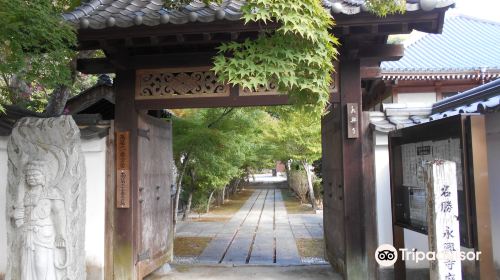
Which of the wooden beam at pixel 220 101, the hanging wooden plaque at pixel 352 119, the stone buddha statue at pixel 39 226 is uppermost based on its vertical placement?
the wooden beam at pixel 220 101

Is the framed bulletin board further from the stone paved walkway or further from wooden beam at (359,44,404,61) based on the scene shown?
the stone paved walkway

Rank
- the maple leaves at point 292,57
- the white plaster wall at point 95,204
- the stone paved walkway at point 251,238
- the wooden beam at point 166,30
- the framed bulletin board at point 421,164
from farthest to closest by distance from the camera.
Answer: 1. the stone paved walkway at point 251,238
2. the white plaster wall at point 95,204
3. the wooden beam at point 166,30
4. the maple leaves at point 292,57
5. the framed bulletin board at point 421,164

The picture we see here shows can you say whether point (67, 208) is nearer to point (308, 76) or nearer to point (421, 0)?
point (308, 76)

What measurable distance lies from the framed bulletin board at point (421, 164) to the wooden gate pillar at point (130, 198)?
3.73 metres

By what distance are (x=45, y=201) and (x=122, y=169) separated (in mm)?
1867

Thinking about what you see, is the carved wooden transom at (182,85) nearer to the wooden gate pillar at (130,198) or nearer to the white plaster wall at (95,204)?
the wooden gate pillar at (130,198)

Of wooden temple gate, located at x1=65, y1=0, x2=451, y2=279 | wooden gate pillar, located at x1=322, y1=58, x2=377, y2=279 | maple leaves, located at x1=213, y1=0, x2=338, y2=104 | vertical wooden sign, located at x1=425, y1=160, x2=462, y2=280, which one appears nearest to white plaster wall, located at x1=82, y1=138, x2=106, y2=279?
wooden temple gate, located at x1=65, y1=0, x2=451, y2=279

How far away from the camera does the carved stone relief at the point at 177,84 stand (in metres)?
6.15

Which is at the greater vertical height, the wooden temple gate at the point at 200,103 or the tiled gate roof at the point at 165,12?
the tiled gate roof at the point at 165,12

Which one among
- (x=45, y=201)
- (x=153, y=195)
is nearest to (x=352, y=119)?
(x=153, y=195)

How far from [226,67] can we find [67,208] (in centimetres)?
235

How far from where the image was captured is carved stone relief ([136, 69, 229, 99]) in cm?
615

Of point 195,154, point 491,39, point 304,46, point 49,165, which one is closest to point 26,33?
point 49,165

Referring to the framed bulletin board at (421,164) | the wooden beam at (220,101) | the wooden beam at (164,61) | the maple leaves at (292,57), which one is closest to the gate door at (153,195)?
the wooden beam at (220,101)
